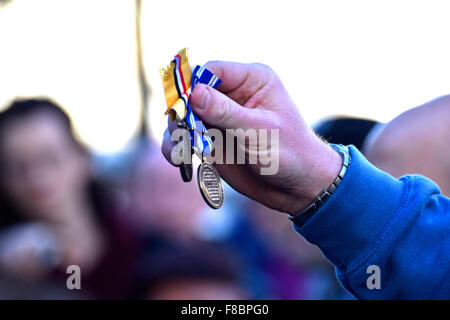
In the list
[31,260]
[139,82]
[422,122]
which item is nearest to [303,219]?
[422,122]

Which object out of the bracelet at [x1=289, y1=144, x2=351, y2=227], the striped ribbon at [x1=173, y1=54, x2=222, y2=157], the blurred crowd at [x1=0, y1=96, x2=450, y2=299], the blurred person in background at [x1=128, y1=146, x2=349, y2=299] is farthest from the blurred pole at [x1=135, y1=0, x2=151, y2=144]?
the striped ribbon at [x1=173, y1=54, x2=222, y2=157]

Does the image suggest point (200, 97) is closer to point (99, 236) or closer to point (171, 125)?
point (171, 125)

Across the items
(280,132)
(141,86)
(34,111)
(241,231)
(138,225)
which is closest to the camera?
(280,132)

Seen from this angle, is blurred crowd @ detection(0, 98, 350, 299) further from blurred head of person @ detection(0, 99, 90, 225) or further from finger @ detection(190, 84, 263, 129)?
finger @ detection(190, 84, 263, 129)

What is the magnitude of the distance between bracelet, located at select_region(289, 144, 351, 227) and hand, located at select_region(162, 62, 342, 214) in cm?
1

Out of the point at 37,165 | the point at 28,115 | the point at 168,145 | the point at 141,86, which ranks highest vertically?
the point at 141,86

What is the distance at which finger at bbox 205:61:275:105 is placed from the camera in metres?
1.41

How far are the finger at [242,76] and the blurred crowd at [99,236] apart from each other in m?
1.01

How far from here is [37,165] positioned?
2.72m

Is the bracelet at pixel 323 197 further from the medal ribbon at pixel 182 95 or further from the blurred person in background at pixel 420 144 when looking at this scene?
the blurred person in background at pixel 420 144

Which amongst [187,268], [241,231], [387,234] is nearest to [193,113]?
[387,234]

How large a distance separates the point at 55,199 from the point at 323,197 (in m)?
1.57

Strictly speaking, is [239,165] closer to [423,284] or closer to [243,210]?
[423,284]

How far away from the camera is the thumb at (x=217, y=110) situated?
1301 millimetres
